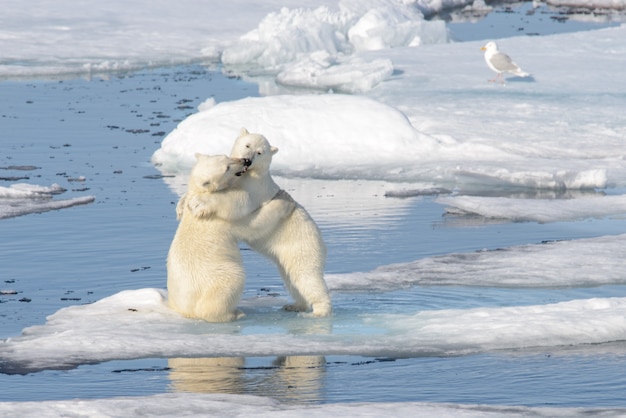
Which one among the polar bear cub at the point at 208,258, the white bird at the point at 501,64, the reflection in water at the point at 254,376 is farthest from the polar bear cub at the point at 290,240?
the white bird at the point at 501,64

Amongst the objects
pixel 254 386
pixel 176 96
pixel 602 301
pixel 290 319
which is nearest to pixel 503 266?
pixel 602 301

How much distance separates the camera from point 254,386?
19.3 ft

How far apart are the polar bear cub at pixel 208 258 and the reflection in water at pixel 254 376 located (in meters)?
0.61

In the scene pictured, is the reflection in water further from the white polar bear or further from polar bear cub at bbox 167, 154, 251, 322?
the white polar bear

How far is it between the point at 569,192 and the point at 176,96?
8.51 metres

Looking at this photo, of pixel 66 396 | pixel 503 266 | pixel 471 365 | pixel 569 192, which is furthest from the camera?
pixel 569 192

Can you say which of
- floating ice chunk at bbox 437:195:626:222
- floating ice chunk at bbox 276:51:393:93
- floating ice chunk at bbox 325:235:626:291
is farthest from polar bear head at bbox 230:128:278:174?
floating ice chunk at bbox 276:51:393:93

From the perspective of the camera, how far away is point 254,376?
6.07 meters

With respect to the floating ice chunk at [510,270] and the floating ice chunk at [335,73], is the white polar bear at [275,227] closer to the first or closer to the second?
the floating ice chunk at [510,270]

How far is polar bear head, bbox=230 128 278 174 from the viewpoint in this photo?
7004mm

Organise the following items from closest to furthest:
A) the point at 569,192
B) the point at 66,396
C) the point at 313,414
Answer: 1. the point at 313,414
2. the point at 66,396
3. the point at 569,192

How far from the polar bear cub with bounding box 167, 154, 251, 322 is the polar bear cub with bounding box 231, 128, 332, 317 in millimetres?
126

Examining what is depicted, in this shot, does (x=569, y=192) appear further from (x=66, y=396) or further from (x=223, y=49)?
(x=223, y=49)

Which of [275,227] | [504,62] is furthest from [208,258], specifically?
[504,62]
